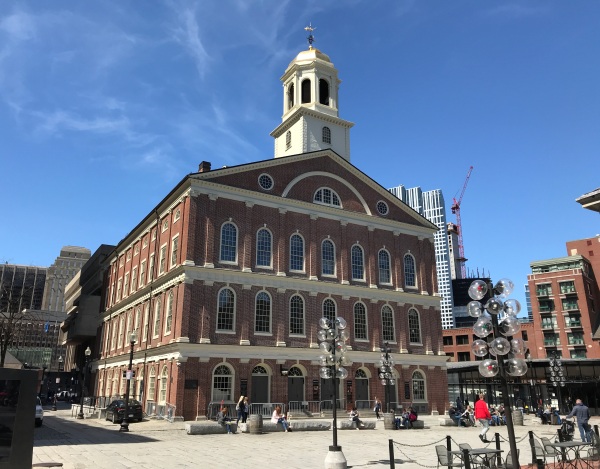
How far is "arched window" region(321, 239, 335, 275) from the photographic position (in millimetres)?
40812

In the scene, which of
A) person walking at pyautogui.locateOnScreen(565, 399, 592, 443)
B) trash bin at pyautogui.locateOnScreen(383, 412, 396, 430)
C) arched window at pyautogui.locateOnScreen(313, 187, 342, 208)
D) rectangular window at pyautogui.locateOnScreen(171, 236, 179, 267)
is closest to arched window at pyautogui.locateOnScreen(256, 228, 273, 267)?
arched window at pyautogui.locateOnScreen(313, 187, 342, 208)

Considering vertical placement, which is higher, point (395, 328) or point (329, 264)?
point (329, 264)

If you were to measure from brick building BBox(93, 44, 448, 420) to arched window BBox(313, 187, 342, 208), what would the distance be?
0.35 ft

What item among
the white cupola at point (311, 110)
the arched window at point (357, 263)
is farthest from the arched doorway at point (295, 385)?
the white cupola at point (311, 110)

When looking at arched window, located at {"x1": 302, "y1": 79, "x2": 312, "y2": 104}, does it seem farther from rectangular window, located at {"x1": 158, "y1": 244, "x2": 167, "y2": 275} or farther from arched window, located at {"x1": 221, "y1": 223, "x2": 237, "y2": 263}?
rectangular window, located at {"x1": 158, "y1": 244, "x2": 167, "y2": 275}

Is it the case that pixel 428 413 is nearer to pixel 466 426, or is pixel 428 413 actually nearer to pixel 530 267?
pixel 466 426

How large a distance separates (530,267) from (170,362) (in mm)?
77771

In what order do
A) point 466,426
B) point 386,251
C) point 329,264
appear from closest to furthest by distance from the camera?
point 466,426 → point 329,264 → point 386,251

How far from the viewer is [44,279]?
157 meters

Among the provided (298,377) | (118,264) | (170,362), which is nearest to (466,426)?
(298,377)

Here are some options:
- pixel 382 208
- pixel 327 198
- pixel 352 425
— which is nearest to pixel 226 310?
pixel 352 425

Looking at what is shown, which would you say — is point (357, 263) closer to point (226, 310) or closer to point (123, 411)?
point (226, 310)

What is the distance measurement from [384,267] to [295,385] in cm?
1341

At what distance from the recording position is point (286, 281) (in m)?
38.0
